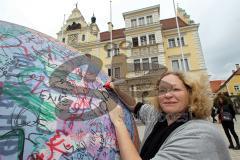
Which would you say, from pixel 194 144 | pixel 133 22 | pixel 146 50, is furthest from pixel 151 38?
pixel 194 144

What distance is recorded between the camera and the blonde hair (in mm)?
1541

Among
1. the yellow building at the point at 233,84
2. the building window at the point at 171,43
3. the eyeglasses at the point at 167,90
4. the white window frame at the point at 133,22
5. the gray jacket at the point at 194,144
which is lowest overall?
the gray jacket at the point at 194,144

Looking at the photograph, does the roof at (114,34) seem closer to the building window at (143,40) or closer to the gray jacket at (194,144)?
the building window at (143,40)

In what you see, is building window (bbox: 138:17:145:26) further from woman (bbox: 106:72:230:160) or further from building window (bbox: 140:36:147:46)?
woman (bbox: 106:72:230:160)

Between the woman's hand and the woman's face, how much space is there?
344 mm

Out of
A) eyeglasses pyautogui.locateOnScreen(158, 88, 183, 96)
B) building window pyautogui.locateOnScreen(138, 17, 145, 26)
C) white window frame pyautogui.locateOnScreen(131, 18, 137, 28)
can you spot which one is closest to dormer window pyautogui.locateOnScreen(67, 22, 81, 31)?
white window frame pyautogui.locateOnScreen(131, 18, 137, 28)

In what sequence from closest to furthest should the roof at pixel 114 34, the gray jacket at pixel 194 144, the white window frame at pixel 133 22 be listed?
the gray jacket at pixel 194 144
the white window frame at pixel 133 22
the roof at pixel 114 34

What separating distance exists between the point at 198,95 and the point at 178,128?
0.32 metres

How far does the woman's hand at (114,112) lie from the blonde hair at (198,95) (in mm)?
525

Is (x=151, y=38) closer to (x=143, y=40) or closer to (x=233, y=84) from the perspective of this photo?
(x=143, y=40)

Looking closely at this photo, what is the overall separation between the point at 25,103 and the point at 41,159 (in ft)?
1.11

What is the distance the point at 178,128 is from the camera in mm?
1453

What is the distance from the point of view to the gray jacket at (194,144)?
1269 millimetres

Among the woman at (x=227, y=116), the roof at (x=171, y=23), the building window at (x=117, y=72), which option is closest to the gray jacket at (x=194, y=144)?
the building window at (x=117, y=72)
